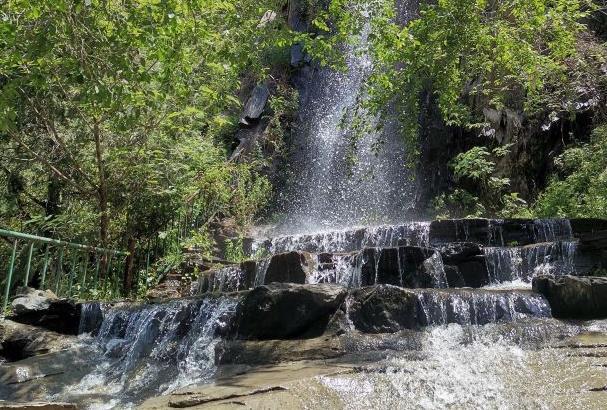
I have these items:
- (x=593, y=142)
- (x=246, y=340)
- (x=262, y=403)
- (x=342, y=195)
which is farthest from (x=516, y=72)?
(x=262, y=403)

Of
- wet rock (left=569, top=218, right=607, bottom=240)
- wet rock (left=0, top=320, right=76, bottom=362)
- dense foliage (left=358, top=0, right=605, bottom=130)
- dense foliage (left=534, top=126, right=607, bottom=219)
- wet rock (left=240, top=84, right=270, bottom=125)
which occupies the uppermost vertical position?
wet rock (left=240, top=84, right=270, bottom=125)

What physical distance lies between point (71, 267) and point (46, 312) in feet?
4.88

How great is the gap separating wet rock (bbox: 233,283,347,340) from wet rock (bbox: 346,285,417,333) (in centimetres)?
22

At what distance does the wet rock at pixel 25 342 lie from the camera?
657cm

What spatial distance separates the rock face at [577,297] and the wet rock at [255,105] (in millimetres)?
13587

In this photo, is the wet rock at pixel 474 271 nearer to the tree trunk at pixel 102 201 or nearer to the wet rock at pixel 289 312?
the wet rock at pixel 289 312

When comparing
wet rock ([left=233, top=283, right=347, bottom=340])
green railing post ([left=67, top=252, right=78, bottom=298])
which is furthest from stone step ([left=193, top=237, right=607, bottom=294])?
green railing post ([left=67, top=252, right=78, bottom=298])

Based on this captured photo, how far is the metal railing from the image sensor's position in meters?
8.36

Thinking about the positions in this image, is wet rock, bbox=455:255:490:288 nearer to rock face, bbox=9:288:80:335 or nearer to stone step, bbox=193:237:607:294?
stone step, bbox=193:237:607:294

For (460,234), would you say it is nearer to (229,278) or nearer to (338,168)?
(229,278)

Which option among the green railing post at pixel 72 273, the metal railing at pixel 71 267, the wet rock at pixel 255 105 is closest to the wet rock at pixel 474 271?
the metal railing at pixel 71 267

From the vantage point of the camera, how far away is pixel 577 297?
579 centimetres

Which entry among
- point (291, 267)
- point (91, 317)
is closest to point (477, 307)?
point (291, 267)

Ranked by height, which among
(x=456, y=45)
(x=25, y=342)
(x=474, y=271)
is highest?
(x=456, y=45)
